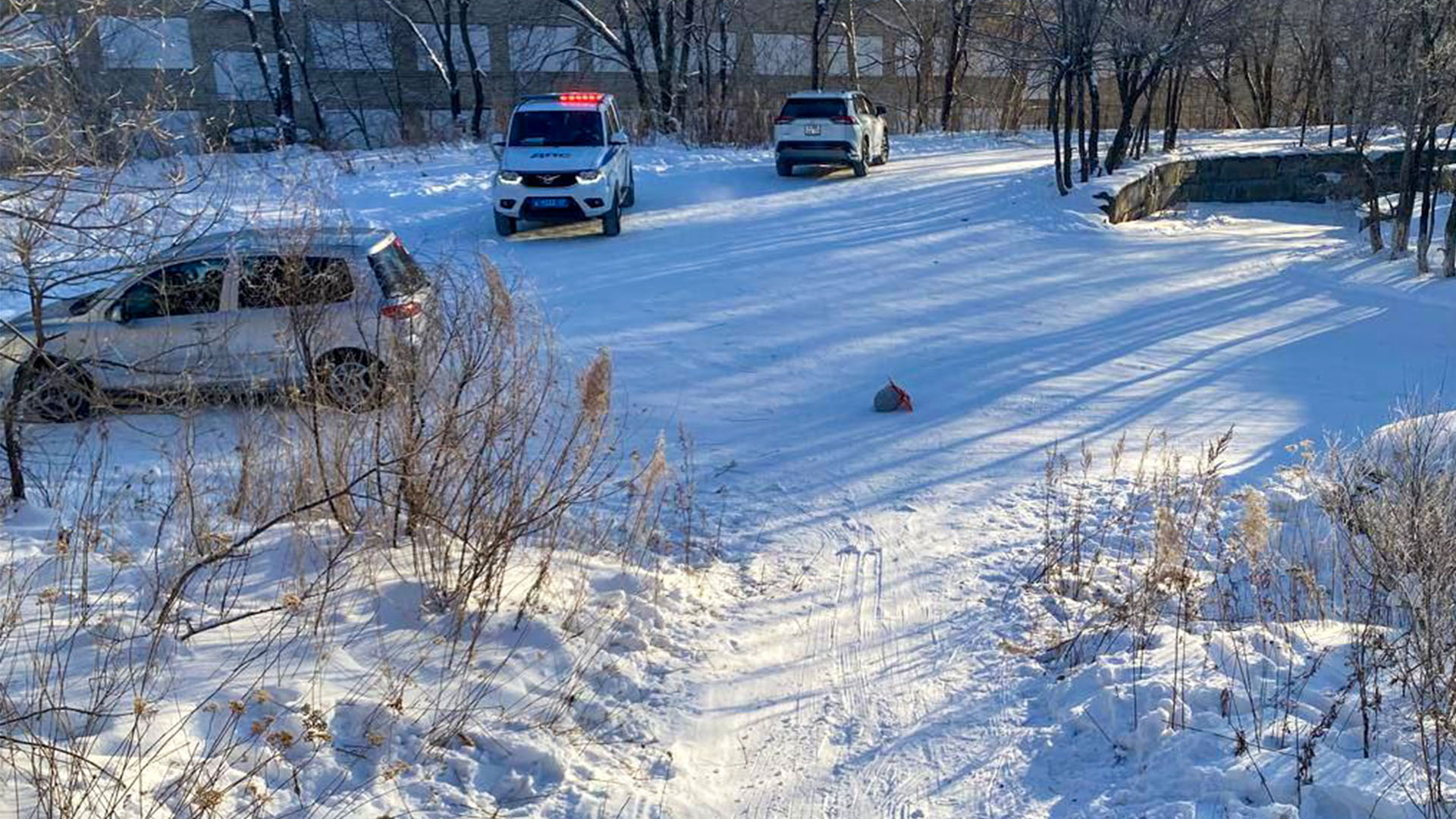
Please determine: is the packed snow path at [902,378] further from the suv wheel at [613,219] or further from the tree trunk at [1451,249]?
the tree trunk at [1451,249]

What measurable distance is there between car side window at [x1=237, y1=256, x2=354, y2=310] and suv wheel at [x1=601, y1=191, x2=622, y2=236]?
9.58 meters

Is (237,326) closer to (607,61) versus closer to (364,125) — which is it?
(364,125)

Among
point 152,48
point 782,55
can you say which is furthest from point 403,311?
point 782,55

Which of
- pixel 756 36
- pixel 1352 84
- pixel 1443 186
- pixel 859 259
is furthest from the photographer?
pixel 756 36

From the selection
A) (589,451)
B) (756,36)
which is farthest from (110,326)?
(756,36)

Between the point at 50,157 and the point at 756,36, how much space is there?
4106cm

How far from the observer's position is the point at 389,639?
210 inches

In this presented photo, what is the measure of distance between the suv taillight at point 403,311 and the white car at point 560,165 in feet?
34.3

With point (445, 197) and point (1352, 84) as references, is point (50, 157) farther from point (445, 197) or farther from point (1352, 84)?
point (1352, 84)

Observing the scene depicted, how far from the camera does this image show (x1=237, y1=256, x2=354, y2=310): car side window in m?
6.83

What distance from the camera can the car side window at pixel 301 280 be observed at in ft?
22.4

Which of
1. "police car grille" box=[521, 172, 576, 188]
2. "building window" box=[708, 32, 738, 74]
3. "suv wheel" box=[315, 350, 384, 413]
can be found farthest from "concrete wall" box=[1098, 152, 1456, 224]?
"suv wheel" box=[315, 350, 384, 413]

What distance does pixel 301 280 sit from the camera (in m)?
7.05

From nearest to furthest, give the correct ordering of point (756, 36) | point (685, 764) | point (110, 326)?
point (685, 764) < point (110, 326) < point (756, 36)
